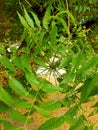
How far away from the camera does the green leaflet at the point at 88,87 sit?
505 mm

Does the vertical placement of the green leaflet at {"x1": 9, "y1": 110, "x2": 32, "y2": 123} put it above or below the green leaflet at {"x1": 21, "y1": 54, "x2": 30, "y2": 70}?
below

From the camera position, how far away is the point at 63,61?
600 mm

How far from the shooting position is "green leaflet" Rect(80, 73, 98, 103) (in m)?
0.50

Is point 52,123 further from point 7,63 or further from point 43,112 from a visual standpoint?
point 7,63

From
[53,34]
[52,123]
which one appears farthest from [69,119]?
[53,34]

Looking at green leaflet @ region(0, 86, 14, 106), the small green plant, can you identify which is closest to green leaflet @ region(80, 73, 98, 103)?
the small green plant

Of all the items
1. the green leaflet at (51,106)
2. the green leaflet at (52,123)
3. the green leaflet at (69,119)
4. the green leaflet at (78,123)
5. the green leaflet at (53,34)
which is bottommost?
the green leaflet at (78,123)

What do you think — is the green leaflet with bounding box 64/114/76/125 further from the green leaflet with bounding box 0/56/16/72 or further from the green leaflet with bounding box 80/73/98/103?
the green leaflet with bounding box 0/56/16/72

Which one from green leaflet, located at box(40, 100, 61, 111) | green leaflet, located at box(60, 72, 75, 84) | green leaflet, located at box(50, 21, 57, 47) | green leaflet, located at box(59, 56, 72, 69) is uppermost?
green leaflet, located at box(50, 21, 57, 47)

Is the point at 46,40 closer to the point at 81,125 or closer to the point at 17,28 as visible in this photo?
the point at 81,125

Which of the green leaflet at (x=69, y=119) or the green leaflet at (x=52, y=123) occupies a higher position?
the green leaflet at (x=52, y=123)

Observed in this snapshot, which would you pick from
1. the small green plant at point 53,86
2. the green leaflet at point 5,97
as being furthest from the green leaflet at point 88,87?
the green leaflet at point 5,97

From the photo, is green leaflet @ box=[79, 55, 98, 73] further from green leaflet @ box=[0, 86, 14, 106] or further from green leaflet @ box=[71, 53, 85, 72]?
green leaflet @ box=[0, 86, 14, 106]

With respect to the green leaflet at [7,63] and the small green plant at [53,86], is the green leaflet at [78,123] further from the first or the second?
the green leaflet at [7,63]
